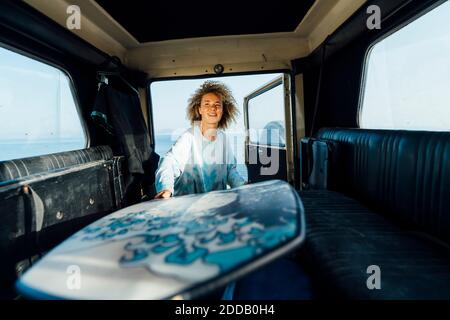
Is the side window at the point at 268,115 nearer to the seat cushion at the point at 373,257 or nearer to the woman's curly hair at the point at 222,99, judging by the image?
the woman's curly hair at the point at 222,99

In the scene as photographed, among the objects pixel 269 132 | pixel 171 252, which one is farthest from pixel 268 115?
pixel 171 252

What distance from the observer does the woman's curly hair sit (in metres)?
2.70

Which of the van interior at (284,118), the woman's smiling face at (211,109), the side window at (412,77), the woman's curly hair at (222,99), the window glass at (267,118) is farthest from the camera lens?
the window glass at (267,118)

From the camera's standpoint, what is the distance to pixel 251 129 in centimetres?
579

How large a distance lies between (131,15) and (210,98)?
1.25m

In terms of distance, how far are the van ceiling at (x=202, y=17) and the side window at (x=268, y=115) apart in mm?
973

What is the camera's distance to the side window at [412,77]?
1.61 m

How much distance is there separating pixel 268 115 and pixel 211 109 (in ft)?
9.70

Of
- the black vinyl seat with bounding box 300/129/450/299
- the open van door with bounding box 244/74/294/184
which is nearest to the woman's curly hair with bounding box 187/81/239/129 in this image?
the open van door with bounding box 244/74/294/184

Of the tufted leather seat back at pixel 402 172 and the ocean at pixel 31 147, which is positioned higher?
the ocean at pixel 31 147

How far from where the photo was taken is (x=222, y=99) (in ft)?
8.79

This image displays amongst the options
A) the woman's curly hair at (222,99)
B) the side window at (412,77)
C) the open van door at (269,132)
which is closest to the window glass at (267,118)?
the open van door at (269,132)
